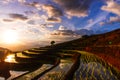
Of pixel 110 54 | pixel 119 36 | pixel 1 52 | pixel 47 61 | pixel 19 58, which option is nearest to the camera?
pixel 110 54

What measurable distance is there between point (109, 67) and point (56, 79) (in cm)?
634

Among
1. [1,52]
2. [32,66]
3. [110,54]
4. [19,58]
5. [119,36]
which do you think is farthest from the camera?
[1,52]

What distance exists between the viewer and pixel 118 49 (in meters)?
19.5

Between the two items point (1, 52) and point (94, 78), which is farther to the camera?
point (1, 52)

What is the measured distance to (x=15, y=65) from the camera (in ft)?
105

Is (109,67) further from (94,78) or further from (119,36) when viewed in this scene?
(119,36)

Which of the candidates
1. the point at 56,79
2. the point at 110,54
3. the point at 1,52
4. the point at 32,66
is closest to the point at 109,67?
the point at 110,54

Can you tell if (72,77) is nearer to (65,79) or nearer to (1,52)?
(65,79)

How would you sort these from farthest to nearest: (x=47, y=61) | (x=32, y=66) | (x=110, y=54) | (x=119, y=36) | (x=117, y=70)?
(x=47, y=61) → (x=32, y=66) → (x=119, y=36) → (x=110, y=54) → (x=117, y=70)

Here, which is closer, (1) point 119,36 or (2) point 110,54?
(2) point 110,54

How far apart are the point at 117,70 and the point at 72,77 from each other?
4002 millimetres

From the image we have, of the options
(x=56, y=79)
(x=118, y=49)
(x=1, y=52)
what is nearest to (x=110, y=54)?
(x=118, y=49)

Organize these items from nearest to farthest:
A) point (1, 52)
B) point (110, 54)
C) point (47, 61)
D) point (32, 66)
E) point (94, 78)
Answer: point (94, 78) → point (110, 54) → point (32, 66) → point (47, 61) → point (1, 52)

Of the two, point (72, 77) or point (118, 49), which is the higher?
point (118, 49)
